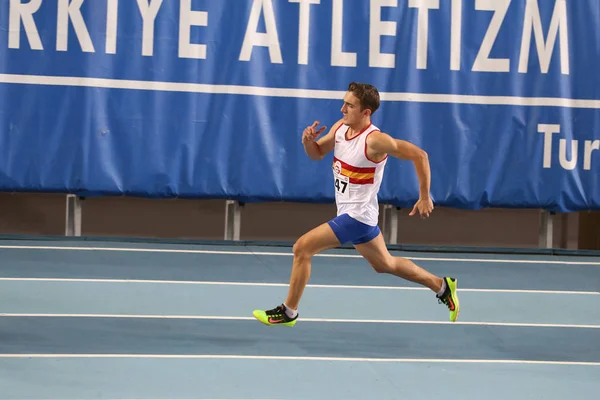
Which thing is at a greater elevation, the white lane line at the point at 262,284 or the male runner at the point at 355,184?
the male runner at the point at 355,184

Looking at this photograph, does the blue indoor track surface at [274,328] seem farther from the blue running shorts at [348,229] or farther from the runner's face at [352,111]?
the runner's face at [352,111]

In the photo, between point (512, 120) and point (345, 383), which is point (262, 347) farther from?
point (512, 120)

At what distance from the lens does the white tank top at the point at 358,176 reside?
6.60 m

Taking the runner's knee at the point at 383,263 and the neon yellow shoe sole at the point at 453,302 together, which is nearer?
the runner's knee at the point at 383,263

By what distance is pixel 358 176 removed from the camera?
664 centimetres

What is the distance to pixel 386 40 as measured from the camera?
10453 mm

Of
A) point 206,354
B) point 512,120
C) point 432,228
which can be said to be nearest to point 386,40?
point 512,120

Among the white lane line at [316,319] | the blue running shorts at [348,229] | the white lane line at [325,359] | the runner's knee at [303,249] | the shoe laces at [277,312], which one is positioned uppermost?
the blue running shorts at [348,229]

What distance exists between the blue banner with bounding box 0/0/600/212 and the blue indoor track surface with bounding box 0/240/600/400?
0.74 meters

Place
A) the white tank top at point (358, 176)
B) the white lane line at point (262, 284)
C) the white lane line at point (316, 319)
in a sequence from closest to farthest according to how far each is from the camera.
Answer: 1. the white tank top at point (358, 176)
2. the white lane line at point (316, 319)
3. the white lane line at point (262, 284)

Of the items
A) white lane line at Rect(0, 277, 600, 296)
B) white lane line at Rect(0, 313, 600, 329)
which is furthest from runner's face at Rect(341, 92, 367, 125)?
white lane line at Rect(0, 277, 600, 296)

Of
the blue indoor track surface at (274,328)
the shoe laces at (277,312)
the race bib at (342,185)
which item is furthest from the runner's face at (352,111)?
the blue indoor track surface at (274,328)

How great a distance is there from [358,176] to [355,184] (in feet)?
0.18

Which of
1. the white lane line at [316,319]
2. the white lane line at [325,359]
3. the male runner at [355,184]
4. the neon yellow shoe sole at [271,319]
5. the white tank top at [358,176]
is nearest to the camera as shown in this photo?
the white lane line at [325,359]
